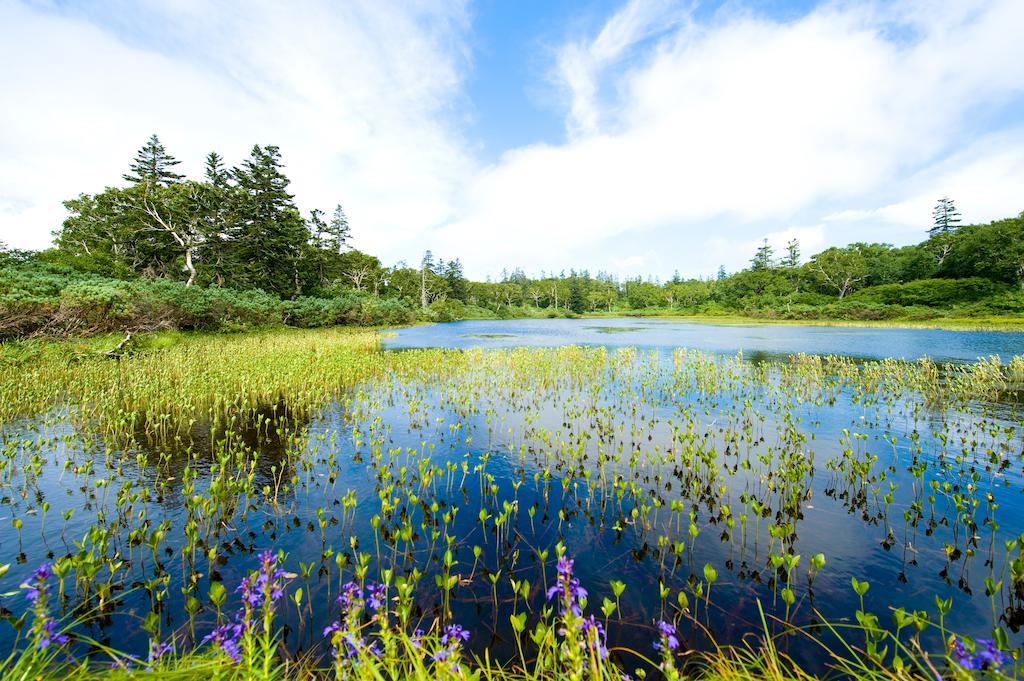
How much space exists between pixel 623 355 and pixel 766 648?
2061cm

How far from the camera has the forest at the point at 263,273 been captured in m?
22.7

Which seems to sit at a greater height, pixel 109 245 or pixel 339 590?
pixel 109 245

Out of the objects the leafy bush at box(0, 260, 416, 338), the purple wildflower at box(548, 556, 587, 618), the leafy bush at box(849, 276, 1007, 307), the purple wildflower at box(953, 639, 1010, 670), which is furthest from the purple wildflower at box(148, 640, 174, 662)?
the leafy bush at box(849, 276, 1007, 307)

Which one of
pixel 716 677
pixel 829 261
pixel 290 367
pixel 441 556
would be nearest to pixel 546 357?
pixel 290 367

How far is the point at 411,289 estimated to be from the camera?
92.4 meters

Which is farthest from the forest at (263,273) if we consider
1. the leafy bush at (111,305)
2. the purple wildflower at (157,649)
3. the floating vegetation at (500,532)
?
the purple wildflower at (157,649)

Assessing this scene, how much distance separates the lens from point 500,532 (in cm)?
579

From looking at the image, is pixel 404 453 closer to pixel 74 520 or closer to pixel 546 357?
pixel 74 520

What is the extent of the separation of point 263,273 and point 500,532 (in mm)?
55577

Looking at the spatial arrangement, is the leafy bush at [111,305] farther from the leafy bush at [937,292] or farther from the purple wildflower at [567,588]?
the leafy bush at [937,292]

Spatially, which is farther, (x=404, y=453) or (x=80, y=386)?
(x=80, y=386)

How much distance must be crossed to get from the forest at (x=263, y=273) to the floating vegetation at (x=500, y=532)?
11.8 meters

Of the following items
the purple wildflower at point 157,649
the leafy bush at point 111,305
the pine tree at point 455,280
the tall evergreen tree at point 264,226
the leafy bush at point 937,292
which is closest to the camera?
the purple wildflower at point 157,649

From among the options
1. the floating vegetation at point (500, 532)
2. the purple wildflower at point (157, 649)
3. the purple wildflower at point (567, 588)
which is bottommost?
the floating vegetation at point (500, 532)
